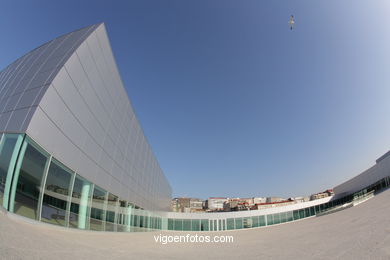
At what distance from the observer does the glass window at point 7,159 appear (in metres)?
7.22

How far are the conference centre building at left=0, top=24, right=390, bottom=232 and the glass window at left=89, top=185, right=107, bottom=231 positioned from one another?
0.20ft

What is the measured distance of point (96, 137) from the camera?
13367mm

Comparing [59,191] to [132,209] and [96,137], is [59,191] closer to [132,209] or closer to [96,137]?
[96,137]

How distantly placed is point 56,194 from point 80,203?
222 cm

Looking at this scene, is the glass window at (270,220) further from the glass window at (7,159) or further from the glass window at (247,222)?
the glass window at (7,159)

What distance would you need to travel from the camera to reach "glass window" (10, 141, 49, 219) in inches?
291

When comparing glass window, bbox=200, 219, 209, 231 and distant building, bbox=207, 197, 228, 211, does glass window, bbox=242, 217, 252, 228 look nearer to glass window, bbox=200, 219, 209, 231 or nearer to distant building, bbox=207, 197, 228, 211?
glass window, bbox=200, 219, 209, 231

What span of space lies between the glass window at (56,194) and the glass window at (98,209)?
283cm

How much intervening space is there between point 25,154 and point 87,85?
5.74 metres

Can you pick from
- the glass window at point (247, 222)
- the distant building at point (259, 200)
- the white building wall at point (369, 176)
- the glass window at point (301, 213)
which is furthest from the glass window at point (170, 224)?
the distant building at point (259, 200)

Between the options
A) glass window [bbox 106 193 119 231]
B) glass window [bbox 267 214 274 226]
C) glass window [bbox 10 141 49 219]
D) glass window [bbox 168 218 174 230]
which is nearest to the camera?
glass window [bbox 10 141 49 219]

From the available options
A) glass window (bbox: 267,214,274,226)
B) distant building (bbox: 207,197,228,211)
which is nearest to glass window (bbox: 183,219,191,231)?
glass window (bbox: 267,214,274,226)

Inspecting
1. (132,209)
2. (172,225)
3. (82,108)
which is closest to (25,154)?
(82,108)

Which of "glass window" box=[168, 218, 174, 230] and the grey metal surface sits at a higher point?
the grey metal surface
